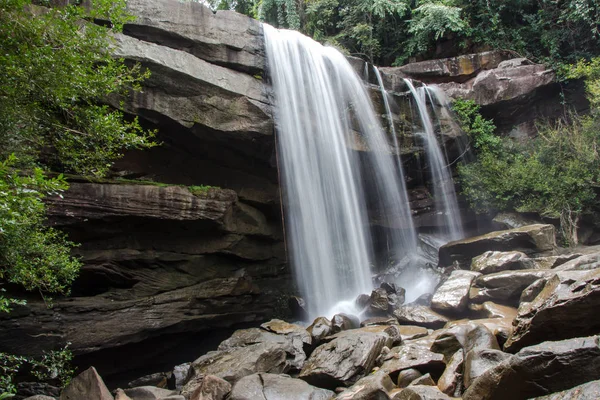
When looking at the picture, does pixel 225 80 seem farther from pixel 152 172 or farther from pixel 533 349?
pixel 533 349

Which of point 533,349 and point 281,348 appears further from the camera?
point 281,348

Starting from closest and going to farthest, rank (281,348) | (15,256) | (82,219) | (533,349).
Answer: (533,349) → (15,256) → (281,348) → (82,219)

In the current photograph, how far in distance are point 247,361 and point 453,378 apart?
3716mm

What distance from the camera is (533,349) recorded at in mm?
4055

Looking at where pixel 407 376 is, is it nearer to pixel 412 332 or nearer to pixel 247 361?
pixel 412 332

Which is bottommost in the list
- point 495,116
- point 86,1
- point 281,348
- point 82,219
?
point 281,348

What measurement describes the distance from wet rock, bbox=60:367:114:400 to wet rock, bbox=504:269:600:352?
629 cm

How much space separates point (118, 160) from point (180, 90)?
264cm

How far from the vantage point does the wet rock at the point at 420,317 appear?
8.83 meters

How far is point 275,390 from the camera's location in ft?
19.3

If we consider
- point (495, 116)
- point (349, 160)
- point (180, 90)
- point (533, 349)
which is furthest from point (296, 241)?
point (495, 116)

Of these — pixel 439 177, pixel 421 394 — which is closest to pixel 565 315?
pixel 421 394

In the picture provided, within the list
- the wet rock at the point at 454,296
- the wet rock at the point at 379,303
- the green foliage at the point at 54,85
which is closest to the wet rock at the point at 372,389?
the wet rock at the point at 454,296

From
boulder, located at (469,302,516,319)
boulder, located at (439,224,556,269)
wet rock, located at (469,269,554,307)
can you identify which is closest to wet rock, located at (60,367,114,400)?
boulder, located at (469,302,516,319)
